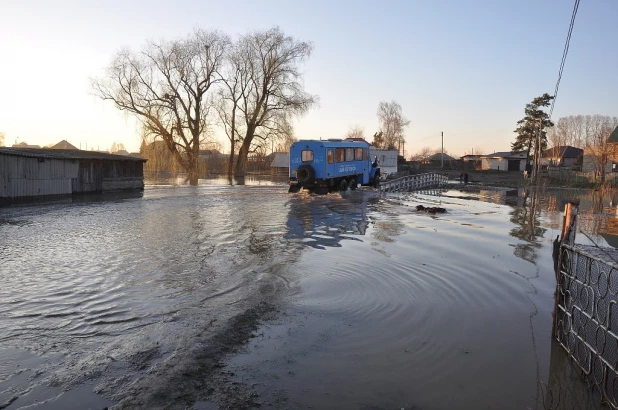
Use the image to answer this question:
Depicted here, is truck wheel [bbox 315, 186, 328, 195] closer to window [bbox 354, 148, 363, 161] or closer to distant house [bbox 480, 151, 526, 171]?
window [bbox 354, 148, 363, 161]

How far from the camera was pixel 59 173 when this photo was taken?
23844mm

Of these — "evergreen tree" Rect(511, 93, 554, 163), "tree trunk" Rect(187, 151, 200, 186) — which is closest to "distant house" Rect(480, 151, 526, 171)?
"evergreen tree" Rect(511, 93, 554, 163)

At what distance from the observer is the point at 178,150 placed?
49.2 metres

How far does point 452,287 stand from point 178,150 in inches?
1794

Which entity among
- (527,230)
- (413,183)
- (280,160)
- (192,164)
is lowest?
(527,230)

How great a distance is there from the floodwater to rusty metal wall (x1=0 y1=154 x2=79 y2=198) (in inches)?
382

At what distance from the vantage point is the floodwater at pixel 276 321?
4.17 meters

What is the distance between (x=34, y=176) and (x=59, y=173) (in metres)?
2.19

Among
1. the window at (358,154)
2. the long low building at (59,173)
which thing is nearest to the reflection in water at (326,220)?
the window at (358,154)

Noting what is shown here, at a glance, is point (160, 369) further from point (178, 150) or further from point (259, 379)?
point (178, 150)

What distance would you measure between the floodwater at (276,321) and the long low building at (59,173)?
9.90m

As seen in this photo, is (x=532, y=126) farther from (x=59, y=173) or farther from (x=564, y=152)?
(x=59, y=173)

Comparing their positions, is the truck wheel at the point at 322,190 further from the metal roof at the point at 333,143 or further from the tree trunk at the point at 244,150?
the tree trunk at the point at 244,150

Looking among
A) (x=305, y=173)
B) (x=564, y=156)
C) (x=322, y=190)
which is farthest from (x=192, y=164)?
(x=564, y=156)
